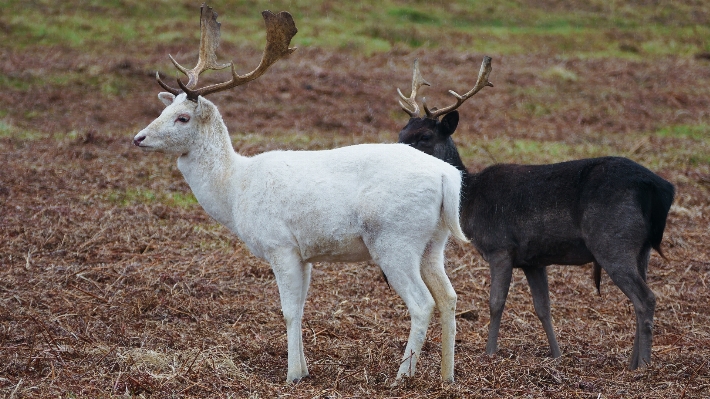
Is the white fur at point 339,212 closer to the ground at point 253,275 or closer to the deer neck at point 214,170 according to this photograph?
the deer neck at point 214,170

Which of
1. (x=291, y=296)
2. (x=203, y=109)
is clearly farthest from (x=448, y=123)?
(x=291, y=296)

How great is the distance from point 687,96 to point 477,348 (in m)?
15.2

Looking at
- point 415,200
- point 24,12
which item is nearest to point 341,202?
point 415,200

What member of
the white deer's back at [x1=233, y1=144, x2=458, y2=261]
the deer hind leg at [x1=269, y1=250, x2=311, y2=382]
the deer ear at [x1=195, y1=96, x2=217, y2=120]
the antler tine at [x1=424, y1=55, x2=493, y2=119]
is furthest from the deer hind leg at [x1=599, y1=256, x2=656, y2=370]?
the deer ear at [x1=195, y1=96, x2=217, y2=120]

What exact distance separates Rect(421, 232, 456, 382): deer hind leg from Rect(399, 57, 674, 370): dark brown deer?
4.25 ft

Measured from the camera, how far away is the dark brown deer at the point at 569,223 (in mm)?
6652

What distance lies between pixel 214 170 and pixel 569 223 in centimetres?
298

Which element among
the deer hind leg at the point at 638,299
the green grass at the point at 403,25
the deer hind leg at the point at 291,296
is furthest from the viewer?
the green grass at the point at 403,25

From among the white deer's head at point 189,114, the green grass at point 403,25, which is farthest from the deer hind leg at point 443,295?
the green grass at point 403,25

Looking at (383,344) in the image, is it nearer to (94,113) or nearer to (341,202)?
(341,202)

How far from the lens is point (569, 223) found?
22.9 feet

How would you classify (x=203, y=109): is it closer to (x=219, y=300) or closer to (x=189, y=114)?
(x=189, y=114)

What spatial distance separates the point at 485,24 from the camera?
27.9 m

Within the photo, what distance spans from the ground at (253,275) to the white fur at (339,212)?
1.77ft
